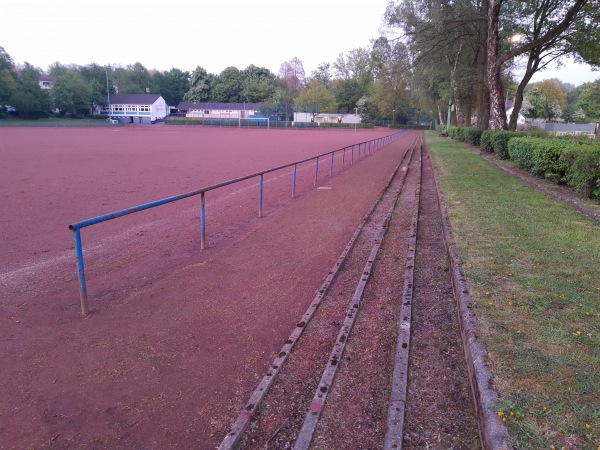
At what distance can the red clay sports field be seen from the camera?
2.96 m

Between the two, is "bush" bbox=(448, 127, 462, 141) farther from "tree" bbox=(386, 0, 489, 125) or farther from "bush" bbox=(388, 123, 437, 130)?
"bush" bbox=(388, 123, 437, 130)

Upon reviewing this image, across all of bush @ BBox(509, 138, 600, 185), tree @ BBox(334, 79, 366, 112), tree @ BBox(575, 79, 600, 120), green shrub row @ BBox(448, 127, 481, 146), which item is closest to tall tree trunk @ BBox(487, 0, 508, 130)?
green shrub row @ BBox(448, 127, 481, 146)

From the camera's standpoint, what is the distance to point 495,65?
21.3m

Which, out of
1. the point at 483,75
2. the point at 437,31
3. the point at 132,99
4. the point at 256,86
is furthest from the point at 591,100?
the point at 132,99

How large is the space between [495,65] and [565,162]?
1233cm

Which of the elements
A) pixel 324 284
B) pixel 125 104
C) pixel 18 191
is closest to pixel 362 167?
pixel 18 191

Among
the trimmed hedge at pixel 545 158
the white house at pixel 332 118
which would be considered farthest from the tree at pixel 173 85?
the trimmed hedge at pixel 545 158

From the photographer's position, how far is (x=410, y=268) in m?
5.88

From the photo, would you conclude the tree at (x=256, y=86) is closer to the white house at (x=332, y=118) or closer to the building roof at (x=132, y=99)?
the white house at (x=332, y=118)

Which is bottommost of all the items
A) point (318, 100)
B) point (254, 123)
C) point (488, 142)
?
point (488, 142)

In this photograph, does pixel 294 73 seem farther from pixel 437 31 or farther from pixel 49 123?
pixel 437 31

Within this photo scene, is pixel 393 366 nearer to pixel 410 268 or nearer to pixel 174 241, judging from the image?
pixel 410 268

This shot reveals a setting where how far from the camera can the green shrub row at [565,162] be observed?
936 centimetres

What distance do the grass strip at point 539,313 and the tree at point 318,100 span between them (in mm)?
91250
